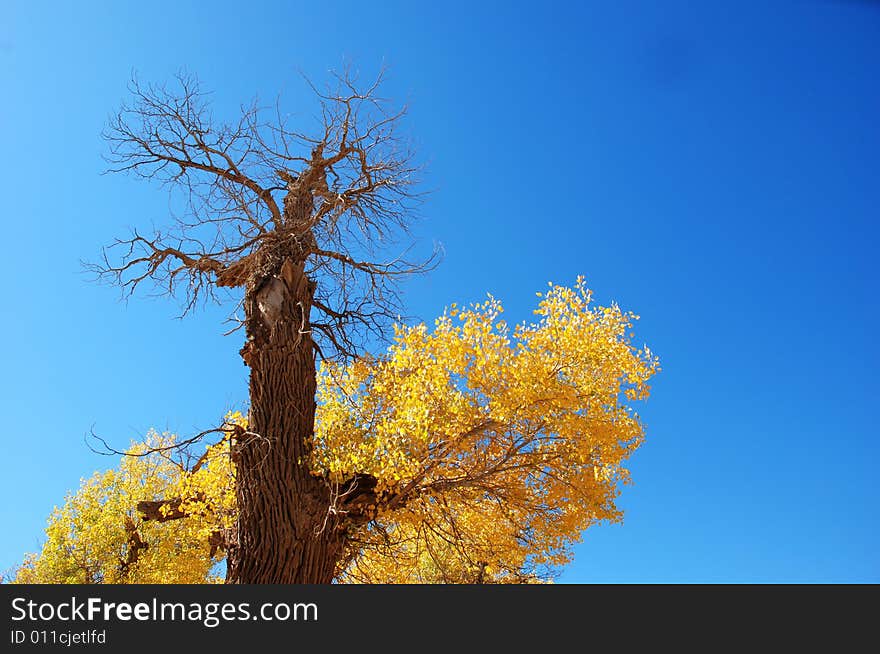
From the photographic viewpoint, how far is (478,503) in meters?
11.4

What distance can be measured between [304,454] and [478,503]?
11.3ft

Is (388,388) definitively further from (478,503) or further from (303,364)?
(478,503)

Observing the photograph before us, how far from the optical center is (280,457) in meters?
9.38

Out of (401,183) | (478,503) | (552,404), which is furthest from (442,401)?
(401,183)

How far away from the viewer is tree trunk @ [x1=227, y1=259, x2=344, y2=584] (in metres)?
8.96

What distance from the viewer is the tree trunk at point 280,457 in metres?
8.96
